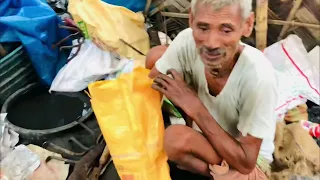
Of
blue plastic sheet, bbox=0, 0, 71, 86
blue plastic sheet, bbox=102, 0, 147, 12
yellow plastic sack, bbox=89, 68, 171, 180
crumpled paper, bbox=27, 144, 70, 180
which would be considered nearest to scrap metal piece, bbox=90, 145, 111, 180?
crumpled paper, bbox=27, 144, 70, 180

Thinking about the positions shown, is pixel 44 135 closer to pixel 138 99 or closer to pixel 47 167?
pixel 47 167

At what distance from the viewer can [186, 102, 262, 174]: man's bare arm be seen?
136cm

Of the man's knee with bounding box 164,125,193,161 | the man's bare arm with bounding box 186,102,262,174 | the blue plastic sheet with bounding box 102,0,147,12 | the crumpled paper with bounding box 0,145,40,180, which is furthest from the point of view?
the blue plastic sheet with bounding box 102,0,147,12

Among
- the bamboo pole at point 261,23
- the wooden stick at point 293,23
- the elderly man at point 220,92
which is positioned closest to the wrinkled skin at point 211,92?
the elderly man at point 220,92

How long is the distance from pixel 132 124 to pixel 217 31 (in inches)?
18.9

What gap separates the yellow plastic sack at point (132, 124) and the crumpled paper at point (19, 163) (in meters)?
0.47

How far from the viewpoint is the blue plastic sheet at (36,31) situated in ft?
6.93

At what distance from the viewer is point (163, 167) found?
154cm

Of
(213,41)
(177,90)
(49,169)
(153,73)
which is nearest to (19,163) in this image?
(49,169)

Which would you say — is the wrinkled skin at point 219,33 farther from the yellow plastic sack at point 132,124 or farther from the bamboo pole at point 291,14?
the bamboo pole at point 291,14

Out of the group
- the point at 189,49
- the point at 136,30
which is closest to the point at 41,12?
the point at 136,30

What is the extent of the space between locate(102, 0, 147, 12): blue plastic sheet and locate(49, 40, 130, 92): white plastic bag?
0.92ft

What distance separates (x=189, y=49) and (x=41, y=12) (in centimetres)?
102

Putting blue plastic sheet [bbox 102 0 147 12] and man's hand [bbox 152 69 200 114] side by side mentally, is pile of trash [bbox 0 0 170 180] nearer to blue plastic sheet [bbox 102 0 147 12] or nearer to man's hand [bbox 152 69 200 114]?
blue plastic sheet [bbox 102 0 147 12]
